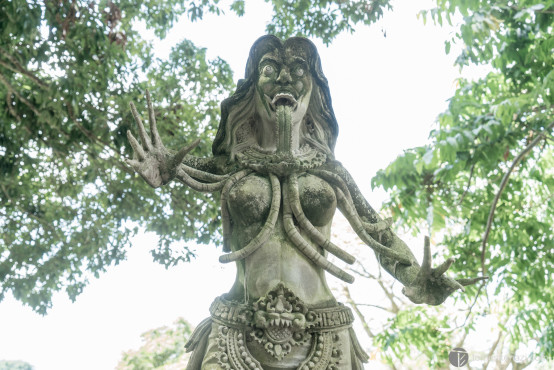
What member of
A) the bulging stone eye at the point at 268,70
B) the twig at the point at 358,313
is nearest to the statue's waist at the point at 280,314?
the bulging stone eye at the point at 268,70

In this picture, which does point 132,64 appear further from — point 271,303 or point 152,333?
point 152,333

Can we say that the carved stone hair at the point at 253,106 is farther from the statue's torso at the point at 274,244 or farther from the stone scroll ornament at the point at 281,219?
the statue's torso at the point at 274,244

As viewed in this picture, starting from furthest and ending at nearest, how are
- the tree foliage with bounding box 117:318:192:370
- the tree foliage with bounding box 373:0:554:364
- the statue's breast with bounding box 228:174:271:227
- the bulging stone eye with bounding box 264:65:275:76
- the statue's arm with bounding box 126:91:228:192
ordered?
the tree foliage with bounding box 117:318:192:370
the tree foliage with bounding box 373:0:554:364
the bulging stone eye with bounding box 264:65:275:76
the statue's breast with bounding box 228:174:271:227
the statue's arm with bounding box 126:91:228:192

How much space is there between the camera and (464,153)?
5.04 meters

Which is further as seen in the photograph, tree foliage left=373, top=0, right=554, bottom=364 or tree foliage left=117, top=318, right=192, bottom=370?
tree foliage left=117, top=318, right=192, bottom=370

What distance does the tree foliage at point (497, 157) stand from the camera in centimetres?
469

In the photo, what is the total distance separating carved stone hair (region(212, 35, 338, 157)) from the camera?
3129 mm

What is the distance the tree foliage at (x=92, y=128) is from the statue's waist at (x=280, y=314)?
3.94 m

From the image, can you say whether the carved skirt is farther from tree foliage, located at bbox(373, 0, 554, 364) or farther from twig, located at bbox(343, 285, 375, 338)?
twig, located at bbox(343, 285, 375, 338)

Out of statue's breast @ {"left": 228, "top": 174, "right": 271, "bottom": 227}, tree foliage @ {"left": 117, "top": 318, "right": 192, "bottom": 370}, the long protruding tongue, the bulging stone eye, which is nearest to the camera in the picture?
statue's breast @ {"left": 228, "top": 174, "right": 271, "bottom": 227}

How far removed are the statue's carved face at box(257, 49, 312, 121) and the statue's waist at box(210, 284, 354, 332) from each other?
98 centimetres

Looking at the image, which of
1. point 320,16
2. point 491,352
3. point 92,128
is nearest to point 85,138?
point 92,128

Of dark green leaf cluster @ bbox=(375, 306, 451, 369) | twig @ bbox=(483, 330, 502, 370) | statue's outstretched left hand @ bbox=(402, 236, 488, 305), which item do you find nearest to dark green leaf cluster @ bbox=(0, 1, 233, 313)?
dark green leaf cluster @ bbox=(375, 306, 451, 369)

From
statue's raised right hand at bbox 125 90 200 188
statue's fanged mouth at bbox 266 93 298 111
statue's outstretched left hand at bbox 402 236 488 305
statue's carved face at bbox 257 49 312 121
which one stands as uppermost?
statue's carved face at bbox 257 49 312 121
